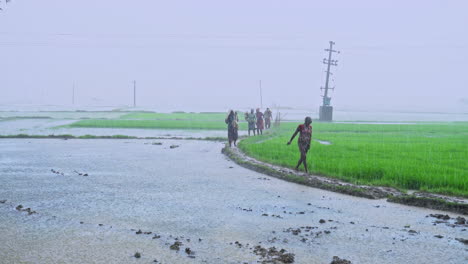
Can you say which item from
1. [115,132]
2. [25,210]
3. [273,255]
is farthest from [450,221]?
[115,132]

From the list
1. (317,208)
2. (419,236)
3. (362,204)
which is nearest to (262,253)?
(419,236)

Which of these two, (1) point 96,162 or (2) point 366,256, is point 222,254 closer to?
(2) point 366,256

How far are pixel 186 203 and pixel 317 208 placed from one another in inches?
104

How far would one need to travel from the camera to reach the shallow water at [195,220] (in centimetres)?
671

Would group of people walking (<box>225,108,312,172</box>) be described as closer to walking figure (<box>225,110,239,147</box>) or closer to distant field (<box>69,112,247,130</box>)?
walking figure (<box>225,110,239,147</box>)

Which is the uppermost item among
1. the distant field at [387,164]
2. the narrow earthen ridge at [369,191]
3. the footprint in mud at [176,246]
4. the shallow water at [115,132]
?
the distant field at [387,164]

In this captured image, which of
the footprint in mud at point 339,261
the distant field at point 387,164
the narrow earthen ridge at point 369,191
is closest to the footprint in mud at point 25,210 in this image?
the footprint in mud at point 339,261

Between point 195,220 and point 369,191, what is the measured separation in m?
4.76

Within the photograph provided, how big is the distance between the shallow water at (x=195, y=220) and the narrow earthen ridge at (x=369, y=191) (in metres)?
0.34

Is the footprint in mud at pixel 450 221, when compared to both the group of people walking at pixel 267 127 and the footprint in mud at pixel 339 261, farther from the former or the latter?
the group of people walking at pixel 267 127

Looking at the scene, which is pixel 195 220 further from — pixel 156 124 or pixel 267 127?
pixel 156 124

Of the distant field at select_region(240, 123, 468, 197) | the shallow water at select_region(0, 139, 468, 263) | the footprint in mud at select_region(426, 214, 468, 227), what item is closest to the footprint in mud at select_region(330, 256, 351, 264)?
the shallow water at select_region(0, 139, 468, 263)

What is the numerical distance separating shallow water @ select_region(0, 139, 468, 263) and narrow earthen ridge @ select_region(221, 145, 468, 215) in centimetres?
34

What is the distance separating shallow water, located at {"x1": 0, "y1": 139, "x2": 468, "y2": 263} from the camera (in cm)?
671
